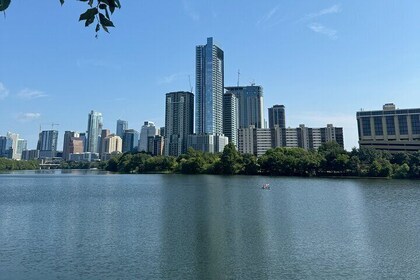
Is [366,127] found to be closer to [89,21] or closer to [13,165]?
[89,21]

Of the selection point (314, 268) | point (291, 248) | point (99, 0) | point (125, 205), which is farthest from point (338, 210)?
point (99, 0)

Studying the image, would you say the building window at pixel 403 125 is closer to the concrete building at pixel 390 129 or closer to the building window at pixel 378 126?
the concrete building at pixel 390 129

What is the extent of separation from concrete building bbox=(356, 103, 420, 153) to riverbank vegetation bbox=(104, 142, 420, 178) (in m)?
21.0

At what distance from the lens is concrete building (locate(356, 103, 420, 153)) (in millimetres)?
119975

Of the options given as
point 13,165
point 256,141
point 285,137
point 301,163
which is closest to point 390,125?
point 301,163

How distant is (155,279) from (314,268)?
7667 mm

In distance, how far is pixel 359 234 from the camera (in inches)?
915

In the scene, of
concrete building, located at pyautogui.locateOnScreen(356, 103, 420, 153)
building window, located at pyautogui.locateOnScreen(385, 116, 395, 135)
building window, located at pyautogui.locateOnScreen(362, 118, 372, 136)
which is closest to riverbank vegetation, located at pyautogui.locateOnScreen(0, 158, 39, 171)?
concrete building, located at pyautogui.locateOnScreen(356, 103, 420, 153)

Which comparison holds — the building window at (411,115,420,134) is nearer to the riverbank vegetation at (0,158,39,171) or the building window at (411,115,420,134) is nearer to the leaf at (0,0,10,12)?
the leaf at (0,0,10,12)

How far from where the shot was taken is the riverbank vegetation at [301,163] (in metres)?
81.8

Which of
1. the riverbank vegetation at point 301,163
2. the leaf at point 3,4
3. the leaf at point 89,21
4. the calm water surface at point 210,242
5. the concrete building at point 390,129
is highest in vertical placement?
the concrete building at point 390,129

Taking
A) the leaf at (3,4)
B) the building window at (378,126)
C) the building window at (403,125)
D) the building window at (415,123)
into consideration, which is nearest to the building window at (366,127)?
the building window at (378,126)

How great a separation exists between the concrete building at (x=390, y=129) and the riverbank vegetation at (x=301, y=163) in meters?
21.0

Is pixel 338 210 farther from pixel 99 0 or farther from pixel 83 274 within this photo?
pixel 99 0
